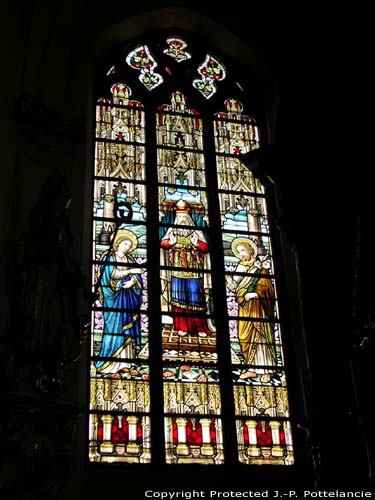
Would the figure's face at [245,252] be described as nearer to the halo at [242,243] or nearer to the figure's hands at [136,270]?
the halo at [242,243]

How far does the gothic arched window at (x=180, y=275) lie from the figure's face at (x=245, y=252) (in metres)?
0.01

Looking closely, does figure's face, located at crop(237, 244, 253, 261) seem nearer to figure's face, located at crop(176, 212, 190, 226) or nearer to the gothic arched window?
the gothic arched window

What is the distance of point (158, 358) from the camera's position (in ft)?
28.4

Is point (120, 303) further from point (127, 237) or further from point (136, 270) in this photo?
point (127, 237)

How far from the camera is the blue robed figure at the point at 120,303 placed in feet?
28.2

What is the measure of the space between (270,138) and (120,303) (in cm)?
301

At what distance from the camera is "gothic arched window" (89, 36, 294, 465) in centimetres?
836

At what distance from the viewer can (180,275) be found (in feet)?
30.4

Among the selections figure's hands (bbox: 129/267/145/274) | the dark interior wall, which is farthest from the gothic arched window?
the dark interior wall

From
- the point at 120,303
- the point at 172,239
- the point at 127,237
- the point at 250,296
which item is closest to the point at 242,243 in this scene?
the point at 250,296

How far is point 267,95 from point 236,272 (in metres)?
2.72
